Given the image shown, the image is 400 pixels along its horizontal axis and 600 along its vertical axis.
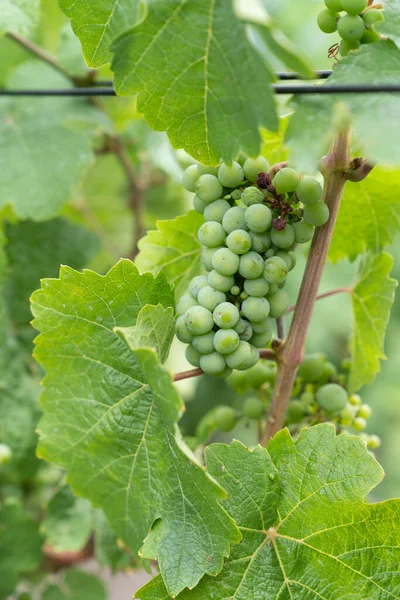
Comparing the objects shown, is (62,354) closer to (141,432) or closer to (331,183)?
(141,432)

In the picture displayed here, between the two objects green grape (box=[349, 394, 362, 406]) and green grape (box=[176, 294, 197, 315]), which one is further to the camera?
green grape (box=[349, 394, 362, 406])

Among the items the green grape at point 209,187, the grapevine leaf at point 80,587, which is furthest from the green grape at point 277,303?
the grapevine leaf at point 80,587

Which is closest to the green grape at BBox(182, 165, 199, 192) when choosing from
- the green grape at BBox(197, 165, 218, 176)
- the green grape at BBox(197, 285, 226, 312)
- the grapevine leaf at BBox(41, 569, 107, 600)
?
the green grape at BBox(197, 165, 218, 176)

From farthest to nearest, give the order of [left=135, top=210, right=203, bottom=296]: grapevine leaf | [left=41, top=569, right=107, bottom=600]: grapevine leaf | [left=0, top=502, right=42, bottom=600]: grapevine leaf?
[left=41, top=569, right=107, bottom=600]: grapevine leaf, [left=0, top=502, right=42, bottom=600]: grapevine leaf, [left=135, top=210, right=203, bottom=296]: grapevine leaf

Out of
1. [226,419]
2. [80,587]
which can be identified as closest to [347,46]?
[226,419]

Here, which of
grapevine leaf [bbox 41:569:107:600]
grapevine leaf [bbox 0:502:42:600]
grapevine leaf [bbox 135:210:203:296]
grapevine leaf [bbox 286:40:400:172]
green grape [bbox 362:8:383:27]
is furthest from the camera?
grapevine leaf [bbox 41:569:107:600]

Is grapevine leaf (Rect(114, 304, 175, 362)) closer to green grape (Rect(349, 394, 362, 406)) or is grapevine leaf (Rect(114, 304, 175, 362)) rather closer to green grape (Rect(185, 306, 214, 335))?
green grape (Rect(185, 306, 214, 335))
